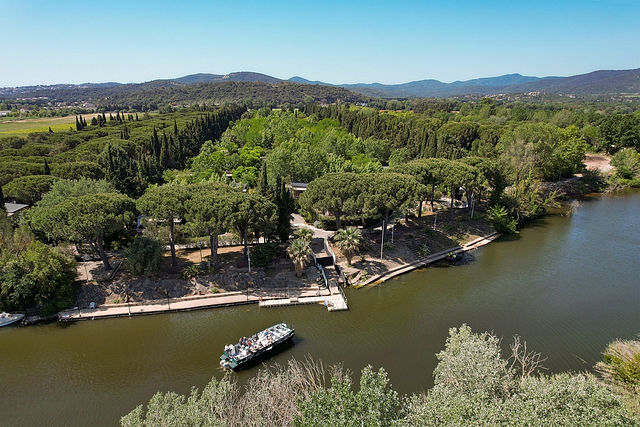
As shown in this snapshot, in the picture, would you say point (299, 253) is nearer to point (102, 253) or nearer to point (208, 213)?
point (208, 213)

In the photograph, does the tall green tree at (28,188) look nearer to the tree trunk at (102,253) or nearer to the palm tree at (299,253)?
the tree trunk at (102,253)

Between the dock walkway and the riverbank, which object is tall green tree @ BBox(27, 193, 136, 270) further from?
the dock walkway

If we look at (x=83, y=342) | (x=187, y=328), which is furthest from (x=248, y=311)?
(x=83, y=342)

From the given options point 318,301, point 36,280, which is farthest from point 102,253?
point 318,301

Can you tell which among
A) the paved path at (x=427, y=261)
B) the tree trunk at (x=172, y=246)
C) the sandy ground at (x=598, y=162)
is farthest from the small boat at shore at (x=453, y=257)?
the sandy ground at (x=598, y=162)

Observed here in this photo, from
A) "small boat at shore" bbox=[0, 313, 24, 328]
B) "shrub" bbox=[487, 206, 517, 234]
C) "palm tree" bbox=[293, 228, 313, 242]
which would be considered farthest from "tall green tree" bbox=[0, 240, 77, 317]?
"shrub" bbox=[487, 206, 517, 234]

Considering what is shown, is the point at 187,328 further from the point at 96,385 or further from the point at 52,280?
the point at 52,280
